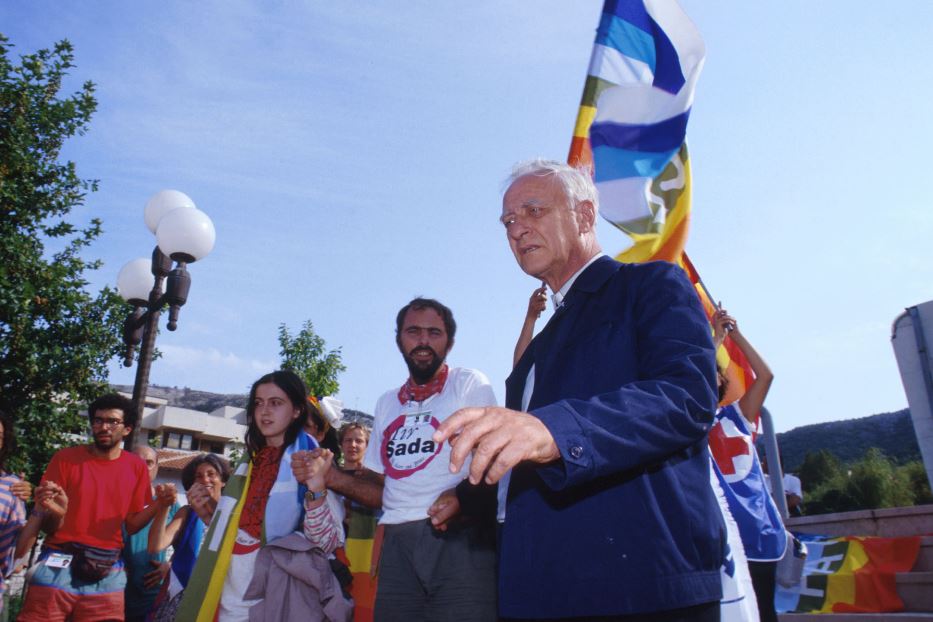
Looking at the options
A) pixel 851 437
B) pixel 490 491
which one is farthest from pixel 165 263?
pixel 851 437

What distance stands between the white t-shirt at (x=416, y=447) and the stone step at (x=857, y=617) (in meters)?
5.05

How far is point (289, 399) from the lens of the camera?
4.42 m

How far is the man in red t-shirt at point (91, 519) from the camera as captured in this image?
4.54 metres

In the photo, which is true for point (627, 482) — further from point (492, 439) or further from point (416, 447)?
point (416, 447)

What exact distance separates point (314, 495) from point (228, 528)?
2.06 ft

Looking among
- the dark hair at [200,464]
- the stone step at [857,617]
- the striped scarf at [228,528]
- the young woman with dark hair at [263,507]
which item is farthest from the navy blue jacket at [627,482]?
the stone step at [857,617]

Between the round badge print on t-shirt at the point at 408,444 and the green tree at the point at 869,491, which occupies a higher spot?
the green tree at the point at 869,491

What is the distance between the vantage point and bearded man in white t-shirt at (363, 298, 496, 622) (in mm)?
3244

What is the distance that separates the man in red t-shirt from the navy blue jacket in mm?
4194

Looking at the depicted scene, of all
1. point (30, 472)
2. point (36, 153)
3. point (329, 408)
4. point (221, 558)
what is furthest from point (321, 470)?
point (36, 153)

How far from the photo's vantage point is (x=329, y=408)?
5.79 m

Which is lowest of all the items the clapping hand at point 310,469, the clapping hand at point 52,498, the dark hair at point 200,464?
the clapping hand at point 52,498

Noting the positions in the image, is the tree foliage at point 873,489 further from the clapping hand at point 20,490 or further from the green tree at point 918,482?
the clapping hand at point 20,490

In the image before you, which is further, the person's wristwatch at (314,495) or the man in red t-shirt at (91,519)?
the man in red t-shirt at (91,519)
